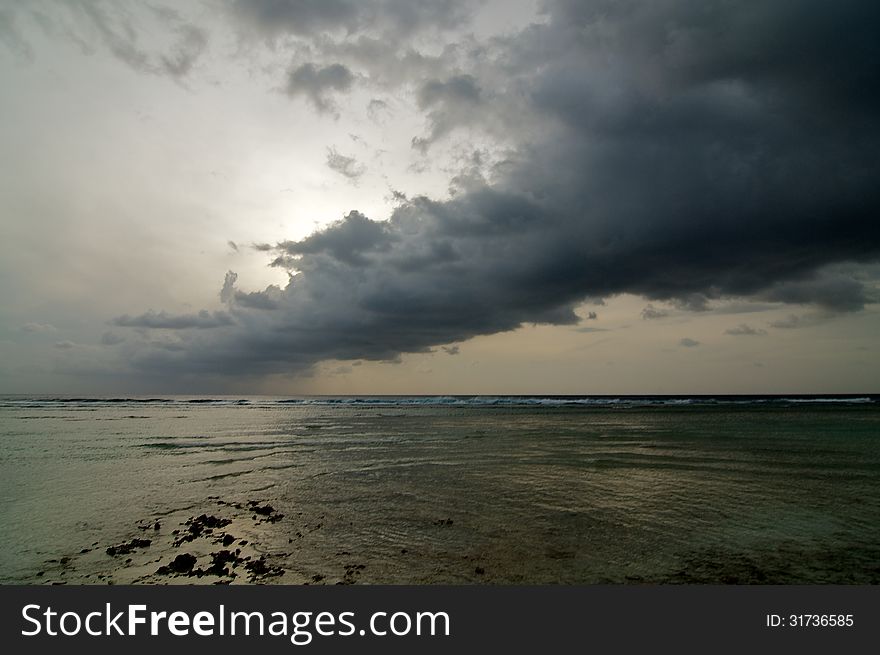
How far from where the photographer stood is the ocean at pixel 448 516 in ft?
30.2

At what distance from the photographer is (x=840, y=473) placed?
18406mm

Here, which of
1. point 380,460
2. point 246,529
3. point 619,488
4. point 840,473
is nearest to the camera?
point 246,529

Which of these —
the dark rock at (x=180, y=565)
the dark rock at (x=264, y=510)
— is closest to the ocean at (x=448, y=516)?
the dark rock at (x=180, y=565)

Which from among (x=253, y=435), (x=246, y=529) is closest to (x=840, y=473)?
(x=246, y=529)

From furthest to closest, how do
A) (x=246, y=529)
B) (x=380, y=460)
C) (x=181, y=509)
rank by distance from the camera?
1. (x=380, y=460)
2. (x=181, y=509)
3. (x=246, y=529)

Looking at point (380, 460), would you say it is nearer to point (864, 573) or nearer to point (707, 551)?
point (707, 551)

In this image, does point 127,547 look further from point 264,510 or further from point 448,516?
point 448,516

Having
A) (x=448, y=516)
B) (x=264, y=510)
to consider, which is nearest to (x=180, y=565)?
(x=264, y=510)

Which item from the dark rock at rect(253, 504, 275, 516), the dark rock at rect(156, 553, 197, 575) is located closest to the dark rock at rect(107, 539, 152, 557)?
the dark rock at rect(156, 553, 197, 575)

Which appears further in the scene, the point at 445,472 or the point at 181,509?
the point at 445,472

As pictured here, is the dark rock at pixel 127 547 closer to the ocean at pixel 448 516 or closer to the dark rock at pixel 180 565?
the ocean at pixel 448 516

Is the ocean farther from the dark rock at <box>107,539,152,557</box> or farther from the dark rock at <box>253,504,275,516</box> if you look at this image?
the dark rock at <box>253,504,275,516</box>

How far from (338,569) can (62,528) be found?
940 cm

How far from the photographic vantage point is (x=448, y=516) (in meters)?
13.0
